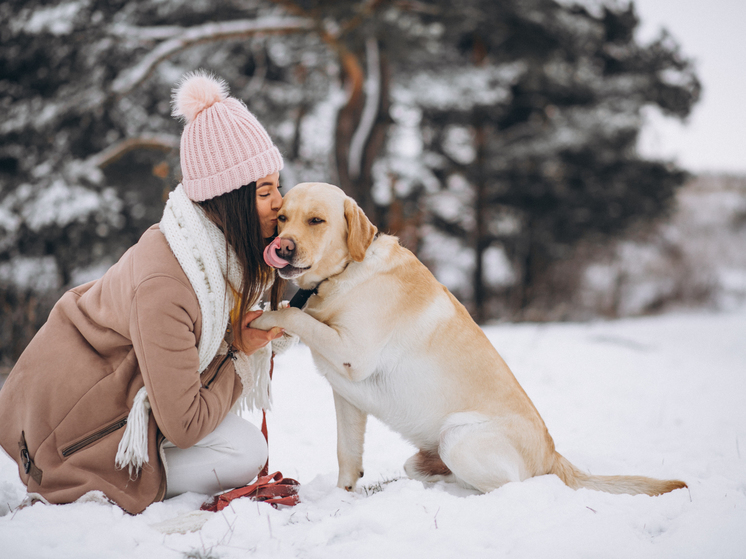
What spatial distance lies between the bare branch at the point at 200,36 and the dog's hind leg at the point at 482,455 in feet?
22.5

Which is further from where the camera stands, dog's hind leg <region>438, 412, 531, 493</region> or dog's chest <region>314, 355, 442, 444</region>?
dog's chest <region>314, 355, 442, 444</region>

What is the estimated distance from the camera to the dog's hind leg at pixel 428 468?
242 centimetres

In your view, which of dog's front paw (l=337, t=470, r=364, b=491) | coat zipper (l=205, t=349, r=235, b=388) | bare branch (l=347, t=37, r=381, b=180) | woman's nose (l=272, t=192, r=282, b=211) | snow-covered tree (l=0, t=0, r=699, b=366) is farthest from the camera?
bare branch (l=347, t=37, r=381, b=180)

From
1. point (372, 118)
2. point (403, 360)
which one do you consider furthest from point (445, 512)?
point (372, 118)

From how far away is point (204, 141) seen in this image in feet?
6.70

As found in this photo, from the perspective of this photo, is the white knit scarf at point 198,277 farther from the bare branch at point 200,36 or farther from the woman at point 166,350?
the bare branch at point 200,36

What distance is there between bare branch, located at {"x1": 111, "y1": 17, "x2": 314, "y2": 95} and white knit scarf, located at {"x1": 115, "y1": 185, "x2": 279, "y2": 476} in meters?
6.13

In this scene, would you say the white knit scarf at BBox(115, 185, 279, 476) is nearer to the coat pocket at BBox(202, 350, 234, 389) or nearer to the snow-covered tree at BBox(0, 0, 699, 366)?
the coat pocket at BBox(202, 350, 234, 389)

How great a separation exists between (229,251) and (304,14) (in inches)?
252

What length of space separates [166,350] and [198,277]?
30 centimetres

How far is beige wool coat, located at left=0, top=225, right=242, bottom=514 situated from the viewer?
72.8 inches

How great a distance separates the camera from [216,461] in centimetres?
219

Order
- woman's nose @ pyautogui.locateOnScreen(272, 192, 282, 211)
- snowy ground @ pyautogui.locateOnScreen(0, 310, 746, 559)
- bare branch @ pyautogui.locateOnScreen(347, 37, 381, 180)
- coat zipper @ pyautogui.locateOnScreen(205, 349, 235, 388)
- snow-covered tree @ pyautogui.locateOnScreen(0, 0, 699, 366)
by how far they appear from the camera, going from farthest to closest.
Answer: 1. bare branch @ pyautogui.locateOnScreen(347, 37, 381, 180)
2. snow-covered tree @ pyautogui.locateOnScreen(0, 0, 699, 366)
3. woman's nose @ pyautogui.locateOnScreen(272, 192, 282, 211)
4. coat zipper @ pyautogui.locateOnScreen(205, 349, 235, 388)
5. snowy ground @ pyautogui.locateOnScreen(0, 310, 746, 559)

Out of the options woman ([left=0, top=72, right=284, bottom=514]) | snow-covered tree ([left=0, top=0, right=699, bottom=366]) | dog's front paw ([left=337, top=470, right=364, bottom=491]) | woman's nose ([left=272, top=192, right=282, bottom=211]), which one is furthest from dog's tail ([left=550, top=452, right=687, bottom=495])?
snow-covered tree ([left=0, top=0, right=699, bottom=366])
